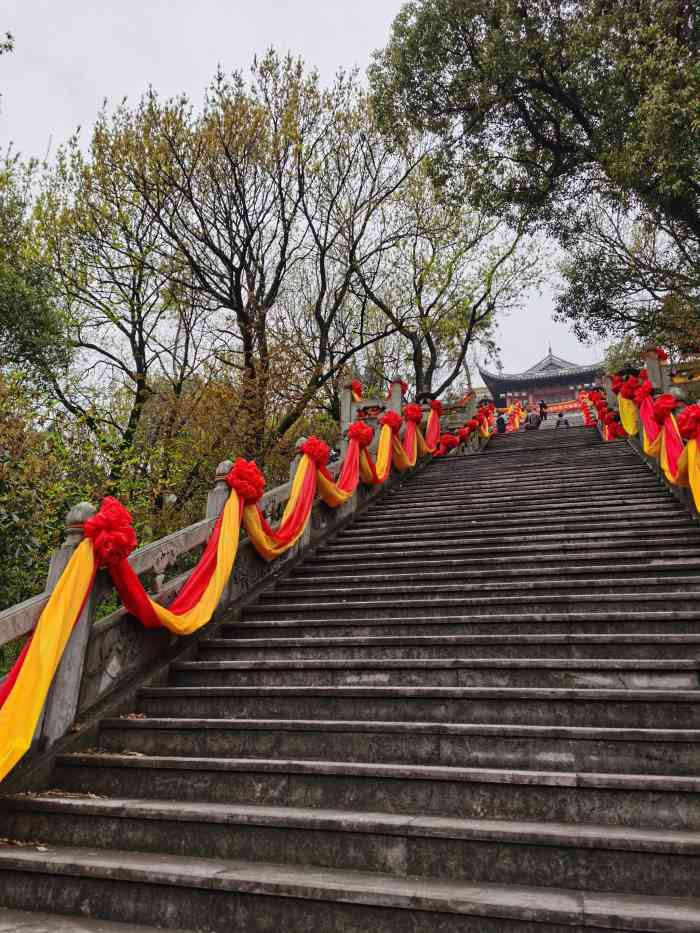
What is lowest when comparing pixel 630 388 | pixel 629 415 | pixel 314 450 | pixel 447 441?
pixel 629 415

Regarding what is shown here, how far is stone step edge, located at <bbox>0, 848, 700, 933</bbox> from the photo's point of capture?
236cm

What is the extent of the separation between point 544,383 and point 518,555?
3285 cm

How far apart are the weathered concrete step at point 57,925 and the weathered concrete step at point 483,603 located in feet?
9.61

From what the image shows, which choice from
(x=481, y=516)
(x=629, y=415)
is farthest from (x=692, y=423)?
(x=629, y=415)

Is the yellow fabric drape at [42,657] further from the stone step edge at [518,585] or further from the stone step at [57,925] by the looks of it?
the stone step edge at [518,585]

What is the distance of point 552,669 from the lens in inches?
161

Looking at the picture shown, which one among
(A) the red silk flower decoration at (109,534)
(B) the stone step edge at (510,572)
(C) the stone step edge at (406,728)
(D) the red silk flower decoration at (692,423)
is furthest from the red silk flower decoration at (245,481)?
(D) the red silk flower decoration at (692,423)

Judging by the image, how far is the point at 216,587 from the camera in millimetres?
5059

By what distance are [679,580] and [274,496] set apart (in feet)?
12.1

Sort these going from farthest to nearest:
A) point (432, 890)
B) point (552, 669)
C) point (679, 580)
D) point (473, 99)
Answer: point (473, 99)
point (679, 580)
point (552, 669)
point (432, 890)

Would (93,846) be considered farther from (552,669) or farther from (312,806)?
(552,669)

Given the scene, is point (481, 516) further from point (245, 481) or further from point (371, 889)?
point (371, 889)

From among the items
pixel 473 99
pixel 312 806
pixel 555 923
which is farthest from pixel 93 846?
pixel 473 99

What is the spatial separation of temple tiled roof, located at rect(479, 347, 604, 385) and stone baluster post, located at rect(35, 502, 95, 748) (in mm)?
32842
